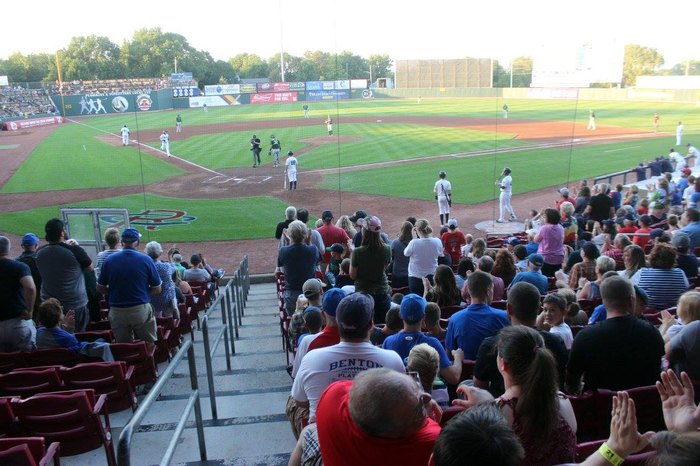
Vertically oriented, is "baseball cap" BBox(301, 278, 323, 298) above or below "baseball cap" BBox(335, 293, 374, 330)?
below

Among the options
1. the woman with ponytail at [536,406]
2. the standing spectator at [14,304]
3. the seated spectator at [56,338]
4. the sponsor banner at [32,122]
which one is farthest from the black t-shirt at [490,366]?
the sponsor banner at [32,122]

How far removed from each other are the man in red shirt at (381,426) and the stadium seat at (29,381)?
10.8 ft

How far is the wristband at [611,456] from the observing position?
2.07 m

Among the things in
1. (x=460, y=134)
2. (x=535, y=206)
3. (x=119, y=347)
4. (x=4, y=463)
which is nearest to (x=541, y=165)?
(x=535, y=206)

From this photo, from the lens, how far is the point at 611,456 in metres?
2.09

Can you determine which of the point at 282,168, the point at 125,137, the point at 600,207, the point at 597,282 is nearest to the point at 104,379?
the point at 597,282

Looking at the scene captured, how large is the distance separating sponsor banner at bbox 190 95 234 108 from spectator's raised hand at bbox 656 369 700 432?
3032cm

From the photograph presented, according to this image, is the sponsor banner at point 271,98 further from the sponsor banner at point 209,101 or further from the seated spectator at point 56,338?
the seated spectator at point 56,338

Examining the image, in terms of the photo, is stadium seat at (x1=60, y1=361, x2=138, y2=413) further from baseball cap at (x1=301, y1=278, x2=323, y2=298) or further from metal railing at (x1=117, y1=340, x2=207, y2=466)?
baseball cap at (x1=301, y1=278, x2=323, y2=298)

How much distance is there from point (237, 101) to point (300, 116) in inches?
223

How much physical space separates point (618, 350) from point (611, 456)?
163cm

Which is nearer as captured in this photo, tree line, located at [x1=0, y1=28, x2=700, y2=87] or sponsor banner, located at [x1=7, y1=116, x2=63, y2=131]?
tree line, located at [x1=0, y1=28, x2=700, y2=87]

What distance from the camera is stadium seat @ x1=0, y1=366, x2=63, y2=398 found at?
4492mm

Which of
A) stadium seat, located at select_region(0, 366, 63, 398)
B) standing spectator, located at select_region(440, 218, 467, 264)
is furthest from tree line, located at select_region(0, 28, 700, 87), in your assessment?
stadium seat, located at select_region(0, 366, 63, 398)
